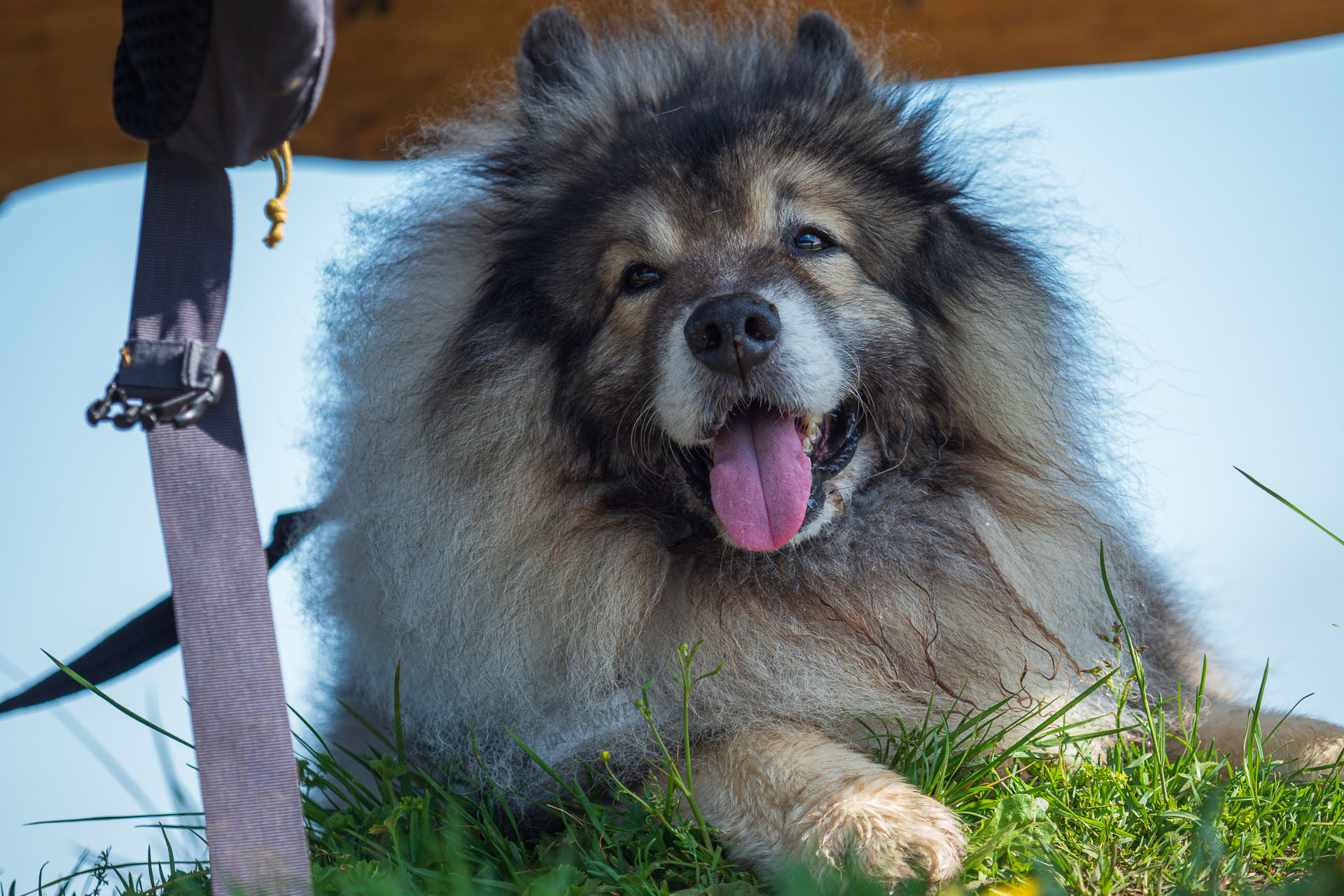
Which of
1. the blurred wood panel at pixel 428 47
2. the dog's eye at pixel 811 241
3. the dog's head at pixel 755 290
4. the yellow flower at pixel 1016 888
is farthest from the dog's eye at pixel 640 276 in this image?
the blurred wood panel at pixel 428 47

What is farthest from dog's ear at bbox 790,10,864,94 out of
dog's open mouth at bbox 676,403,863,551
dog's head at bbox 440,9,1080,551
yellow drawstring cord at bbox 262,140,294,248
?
yellow drawstring cord at bbox 262,140,294,248

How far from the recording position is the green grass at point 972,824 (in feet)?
5.97

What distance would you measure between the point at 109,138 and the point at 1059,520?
166 inches

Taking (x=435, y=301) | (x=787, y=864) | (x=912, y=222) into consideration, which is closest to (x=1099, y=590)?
(x=912, y=222)

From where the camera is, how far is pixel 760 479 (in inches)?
91.5

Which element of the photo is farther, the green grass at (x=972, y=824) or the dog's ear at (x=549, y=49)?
the dog's ear at (x=549, y=49)

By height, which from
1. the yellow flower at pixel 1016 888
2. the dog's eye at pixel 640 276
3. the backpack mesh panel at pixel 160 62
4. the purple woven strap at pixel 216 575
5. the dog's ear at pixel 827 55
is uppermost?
the dog's ear at pixel 827 55

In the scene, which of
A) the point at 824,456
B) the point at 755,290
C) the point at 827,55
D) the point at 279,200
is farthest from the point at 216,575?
the point at 827,55

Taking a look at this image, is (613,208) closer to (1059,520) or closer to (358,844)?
(1059,520)

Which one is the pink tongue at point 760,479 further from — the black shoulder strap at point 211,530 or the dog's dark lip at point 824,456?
the black shoulder strap at point 211,530

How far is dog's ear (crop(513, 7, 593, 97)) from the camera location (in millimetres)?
2785

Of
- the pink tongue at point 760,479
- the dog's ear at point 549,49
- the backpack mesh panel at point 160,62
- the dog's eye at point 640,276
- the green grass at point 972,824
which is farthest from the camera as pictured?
the dog's ear at point 549,49

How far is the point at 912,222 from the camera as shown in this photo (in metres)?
2.52

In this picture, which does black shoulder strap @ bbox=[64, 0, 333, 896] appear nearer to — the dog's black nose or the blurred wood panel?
the dog's black nose
